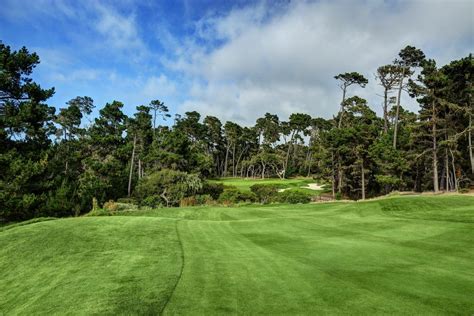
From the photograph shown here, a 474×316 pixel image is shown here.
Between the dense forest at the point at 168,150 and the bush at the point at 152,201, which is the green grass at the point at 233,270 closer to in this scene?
the dense forest at the point at 168,150

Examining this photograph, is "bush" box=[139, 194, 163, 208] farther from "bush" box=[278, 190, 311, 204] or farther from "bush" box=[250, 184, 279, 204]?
"bush" box=[278, 190, 311, 204]

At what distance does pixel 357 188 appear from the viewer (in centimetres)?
4312

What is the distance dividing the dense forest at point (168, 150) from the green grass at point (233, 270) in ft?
55.4

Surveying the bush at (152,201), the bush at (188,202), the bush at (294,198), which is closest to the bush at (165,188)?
the bush at (152,201)

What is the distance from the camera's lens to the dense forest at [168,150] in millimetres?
25922

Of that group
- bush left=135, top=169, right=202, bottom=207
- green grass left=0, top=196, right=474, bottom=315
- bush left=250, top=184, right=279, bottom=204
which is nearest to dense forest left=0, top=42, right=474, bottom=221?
bush left=135, top=169, right=202, bottom=207

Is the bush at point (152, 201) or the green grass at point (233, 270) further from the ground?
the bush at point (152, 201)

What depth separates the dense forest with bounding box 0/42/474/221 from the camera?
85.0 feet

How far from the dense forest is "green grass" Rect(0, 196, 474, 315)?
55.4 ft

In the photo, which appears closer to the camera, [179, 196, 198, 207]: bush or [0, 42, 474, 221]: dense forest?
[0, 42, 474, 221]: dense forest

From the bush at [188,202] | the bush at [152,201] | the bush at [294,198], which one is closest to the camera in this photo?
the bush at [188,202]

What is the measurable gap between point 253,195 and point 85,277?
3539 centimetres

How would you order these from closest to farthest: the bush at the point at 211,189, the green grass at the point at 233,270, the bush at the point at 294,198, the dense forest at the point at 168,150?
the green grass at the point at 233,270 → the dense forest at the point at 168,150 → the bush at the point at 294,198 → the bush at the point at 211,189

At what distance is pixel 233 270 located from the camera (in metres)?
7.28
